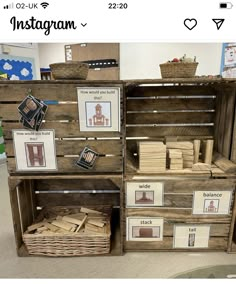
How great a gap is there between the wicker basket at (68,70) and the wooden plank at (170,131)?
0.62 meters

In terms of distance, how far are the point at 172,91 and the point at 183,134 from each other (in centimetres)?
36

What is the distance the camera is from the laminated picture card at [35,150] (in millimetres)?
1423

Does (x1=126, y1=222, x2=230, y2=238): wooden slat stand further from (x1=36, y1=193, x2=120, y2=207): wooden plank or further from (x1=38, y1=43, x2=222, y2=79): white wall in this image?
(x1=38, y1=43, x2=222, y2=79): white wall

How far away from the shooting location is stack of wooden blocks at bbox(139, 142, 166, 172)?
4.95ft

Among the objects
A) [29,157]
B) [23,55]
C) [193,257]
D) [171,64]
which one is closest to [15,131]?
[29,157]

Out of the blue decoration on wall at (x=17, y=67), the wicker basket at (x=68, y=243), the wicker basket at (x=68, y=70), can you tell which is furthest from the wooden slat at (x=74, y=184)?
the blue decoration on wall at (x=17, y=67)

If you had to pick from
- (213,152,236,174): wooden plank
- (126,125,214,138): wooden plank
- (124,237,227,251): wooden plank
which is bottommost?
(124,237,227,251): wooden plank

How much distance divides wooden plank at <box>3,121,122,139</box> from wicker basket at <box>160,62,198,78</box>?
508 mm

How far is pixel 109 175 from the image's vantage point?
1.50m

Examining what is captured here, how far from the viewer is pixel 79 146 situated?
4.76 ft
